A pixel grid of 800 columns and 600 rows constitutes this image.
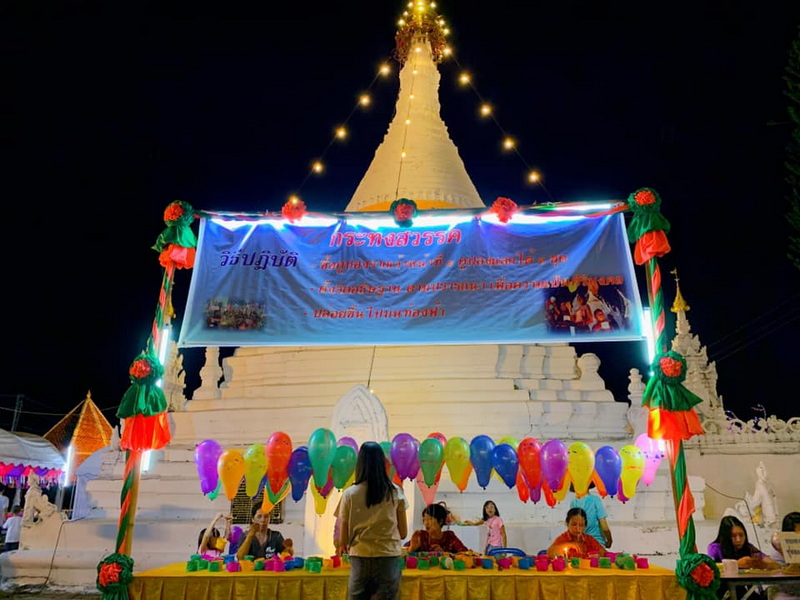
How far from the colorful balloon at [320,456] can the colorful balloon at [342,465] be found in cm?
8

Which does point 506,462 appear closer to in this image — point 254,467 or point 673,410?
point 673,410

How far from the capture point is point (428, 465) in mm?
7434

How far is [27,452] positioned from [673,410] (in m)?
19.3

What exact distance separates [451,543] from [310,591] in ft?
5.15

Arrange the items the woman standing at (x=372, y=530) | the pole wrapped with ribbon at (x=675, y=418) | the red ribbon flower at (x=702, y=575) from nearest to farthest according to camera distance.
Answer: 1. the woman standing at (x=372, y=530)
2. the red ribbon flower at (x=702, y=575)
3. the pole wrapped with ribbon at (x=675, y=418)

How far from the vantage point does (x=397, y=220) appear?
7090 mm

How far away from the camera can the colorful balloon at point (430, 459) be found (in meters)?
7.41

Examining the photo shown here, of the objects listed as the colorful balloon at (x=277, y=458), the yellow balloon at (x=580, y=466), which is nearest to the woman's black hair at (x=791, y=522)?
the yellow balloon at (x=580, y=466)

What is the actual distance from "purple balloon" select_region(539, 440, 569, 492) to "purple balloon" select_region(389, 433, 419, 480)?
5.16 ft

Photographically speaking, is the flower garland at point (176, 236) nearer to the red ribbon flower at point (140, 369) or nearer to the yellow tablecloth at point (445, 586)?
the red ribbon flower at point (140, 369)

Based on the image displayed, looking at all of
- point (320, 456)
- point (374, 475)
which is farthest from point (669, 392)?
point (320, 456)

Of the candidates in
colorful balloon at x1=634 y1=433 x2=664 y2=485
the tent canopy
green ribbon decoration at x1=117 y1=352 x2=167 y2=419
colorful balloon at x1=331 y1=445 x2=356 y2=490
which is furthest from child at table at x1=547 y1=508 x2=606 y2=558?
the tent canopy

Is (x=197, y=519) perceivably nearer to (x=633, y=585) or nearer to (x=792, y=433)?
(x=633, y=585)

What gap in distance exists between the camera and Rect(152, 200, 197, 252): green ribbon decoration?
281 inches
